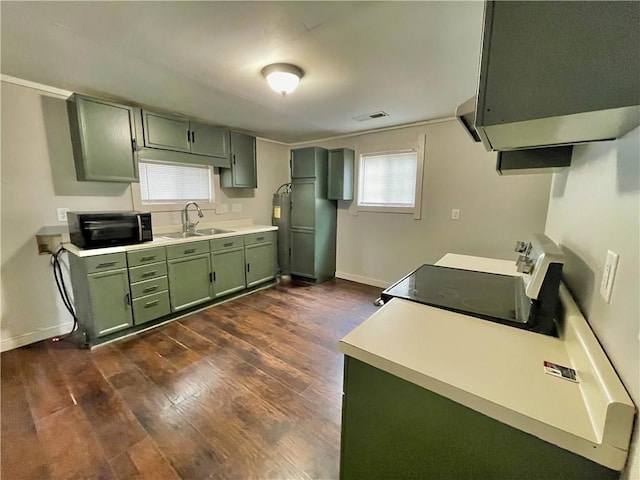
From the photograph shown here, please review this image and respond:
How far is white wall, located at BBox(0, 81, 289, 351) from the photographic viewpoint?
225cm

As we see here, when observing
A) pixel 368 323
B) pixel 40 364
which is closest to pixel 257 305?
pixel 40 364

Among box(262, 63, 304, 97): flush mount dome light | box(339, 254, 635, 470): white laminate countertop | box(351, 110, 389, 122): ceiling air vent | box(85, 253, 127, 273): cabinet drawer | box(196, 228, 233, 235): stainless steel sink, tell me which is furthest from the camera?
box(196, 228, 233, 235): stainless steel sink

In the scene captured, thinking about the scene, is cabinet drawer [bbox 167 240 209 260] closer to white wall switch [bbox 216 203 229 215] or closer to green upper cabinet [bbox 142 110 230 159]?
white wall switch [bbox 216 203 229 215]

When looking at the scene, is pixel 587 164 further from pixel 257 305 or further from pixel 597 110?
pixel 257 305

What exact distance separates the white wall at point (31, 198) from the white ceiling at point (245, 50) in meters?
0.26

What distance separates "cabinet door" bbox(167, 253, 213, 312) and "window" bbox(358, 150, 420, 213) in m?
2.33

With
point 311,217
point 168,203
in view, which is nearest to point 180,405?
point 168,203

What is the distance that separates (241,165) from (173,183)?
889 millimetres

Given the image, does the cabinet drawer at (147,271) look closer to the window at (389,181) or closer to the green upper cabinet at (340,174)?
the green upper cabinet at (340,174)

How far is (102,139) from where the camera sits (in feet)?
8.10

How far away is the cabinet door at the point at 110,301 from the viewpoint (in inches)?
90.9

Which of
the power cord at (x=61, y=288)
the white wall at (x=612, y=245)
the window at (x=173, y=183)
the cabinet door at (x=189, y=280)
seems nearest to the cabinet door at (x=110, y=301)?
the cabinet door at (x=189, y=280)

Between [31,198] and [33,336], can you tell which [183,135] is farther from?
[33,336]

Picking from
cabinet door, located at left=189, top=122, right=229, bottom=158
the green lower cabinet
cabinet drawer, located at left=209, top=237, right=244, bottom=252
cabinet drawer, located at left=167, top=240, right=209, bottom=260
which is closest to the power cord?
cabinet drawer, located at left=167, top=240, right=209, bottom=260
